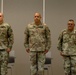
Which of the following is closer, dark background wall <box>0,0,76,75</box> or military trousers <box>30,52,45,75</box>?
military trousers <box>30,52,45,75</box>

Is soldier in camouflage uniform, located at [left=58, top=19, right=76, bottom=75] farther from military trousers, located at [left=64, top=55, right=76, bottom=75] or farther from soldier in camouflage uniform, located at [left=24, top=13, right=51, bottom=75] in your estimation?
soldier in camouflage uniform, located at [left=24, top=13, right=51, bottom=75]

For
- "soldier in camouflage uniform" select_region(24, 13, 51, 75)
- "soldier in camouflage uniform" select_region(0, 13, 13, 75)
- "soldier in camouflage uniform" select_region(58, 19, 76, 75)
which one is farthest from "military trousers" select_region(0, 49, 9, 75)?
"soldier in camouflage uniform" select_region(58, 19, 76, 75)

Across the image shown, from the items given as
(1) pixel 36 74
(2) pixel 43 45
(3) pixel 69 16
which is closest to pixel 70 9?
(3) pixel 69 16

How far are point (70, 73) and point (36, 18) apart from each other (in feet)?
4.79

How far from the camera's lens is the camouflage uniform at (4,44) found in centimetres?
532

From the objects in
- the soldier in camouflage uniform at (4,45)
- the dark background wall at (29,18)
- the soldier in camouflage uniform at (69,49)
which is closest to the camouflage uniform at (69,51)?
the soldier in camouflage uniform at (69,49)

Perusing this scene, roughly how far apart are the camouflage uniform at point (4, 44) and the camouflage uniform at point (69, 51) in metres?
1.23

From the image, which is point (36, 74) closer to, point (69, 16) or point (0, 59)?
point (0, 59)

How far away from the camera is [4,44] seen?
538 centimetres

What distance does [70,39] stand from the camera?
5379 mm

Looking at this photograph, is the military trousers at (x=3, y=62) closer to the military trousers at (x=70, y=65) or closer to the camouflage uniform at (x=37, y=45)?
the camouflage uniform at (x=37, y=45)

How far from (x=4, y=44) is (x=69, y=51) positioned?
4.81 ft

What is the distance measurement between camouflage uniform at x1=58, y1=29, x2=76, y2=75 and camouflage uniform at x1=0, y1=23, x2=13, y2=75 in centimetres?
123

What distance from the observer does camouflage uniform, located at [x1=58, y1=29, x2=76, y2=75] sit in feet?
17.4
